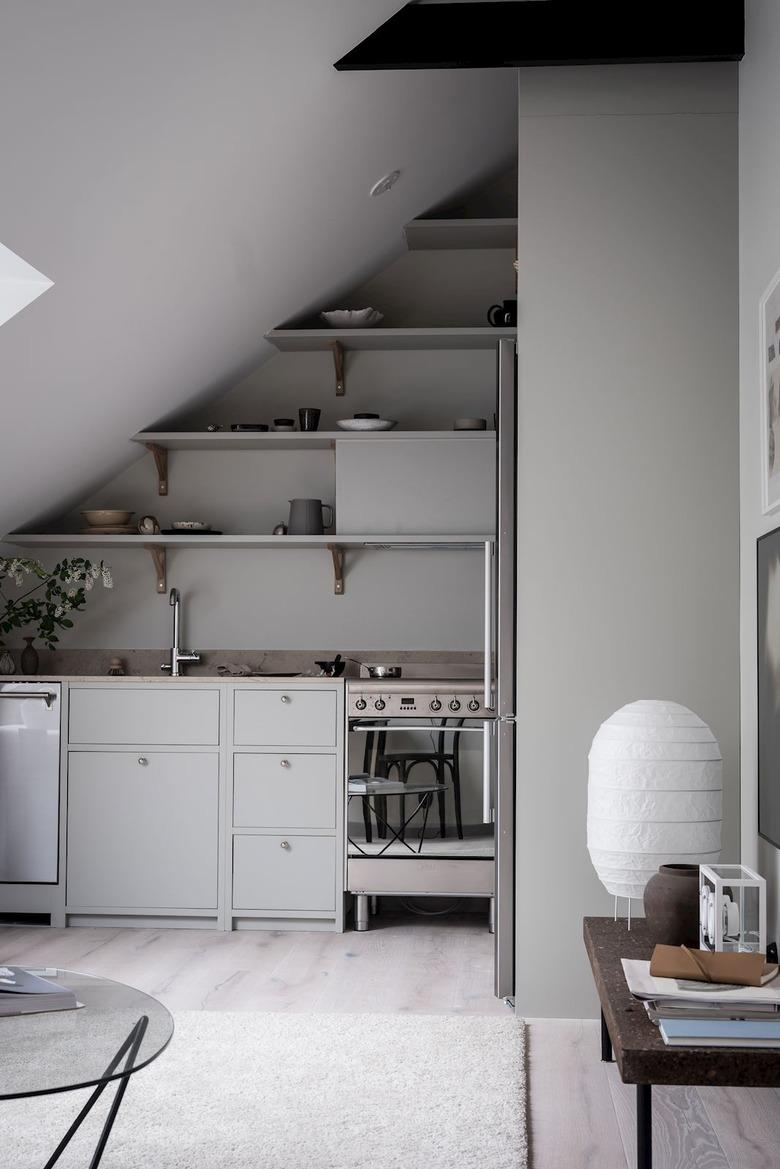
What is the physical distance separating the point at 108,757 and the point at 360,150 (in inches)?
95.8

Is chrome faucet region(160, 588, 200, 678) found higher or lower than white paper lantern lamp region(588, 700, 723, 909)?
higher

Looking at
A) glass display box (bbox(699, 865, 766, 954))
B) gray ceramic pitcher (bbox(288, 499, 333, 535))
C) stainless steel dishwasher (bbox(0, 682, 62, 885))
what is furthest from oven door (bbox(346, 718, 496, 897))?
glass display box (bbox(699, 865, 766, 954))

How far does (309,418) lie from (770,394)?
7.75 feet

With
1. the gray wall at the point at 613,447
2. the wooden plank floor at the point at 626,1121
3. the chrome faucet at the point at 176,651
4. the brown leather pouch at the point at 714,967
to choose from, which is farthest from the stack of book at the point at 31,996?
the chrome faucet at the point at 176,651

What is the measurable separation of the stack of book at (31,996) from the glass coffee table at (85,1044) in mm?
18

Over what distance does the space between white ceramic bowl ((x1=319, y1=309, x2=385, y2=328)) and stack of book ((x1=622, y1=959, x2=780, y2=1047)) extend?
3319 millimetres

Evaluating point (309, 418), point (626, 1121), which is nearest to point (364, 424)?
point (309, 418)

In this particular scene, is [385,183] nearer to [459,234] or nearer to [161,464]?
[459,234]

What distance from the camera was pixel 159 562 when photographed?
5008 mm

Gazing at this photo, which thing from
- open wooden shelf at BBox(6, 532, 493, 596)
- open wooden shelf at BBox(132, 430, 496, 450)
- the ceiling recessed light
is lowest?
open wooden shelf at BBox(6, 532, 493, 596)

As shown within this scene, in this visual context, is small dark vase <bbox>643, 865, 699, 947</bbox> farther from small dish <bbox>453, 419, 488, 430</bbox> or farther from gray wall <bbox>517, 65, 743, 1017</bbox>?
small dish <bbox>453, 419, 488, 430</bbox>

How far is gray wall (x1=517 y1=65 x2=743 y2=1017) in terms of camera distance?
328cm

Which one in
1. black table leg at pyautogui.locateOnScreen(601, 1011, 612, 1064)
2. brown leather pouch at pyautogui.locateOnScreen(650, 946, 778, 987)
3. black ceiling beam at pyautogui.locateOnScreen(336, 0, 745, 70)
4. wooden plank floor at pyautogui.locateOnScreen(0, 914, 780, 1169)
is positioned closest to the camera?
brown leather pouch at pyautogui.locateOnScreen(650, 946, 778, 987)

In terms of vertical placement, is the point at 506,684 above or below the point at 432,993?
above
